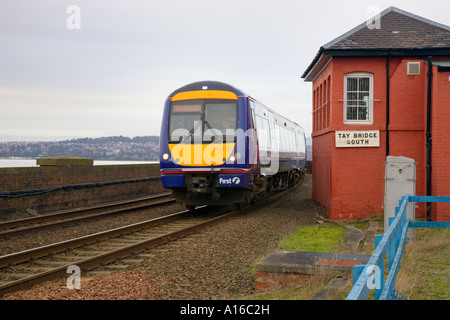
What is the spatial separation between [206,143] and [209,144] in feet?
0.29

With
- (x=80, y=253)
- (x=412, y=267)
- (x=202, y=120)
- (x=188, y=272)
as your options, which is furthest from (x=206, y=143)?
(x=412, y=267)

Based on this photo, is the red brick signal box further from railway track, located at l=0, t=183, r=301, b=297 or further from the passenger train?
railway track, located at l=0, t=183, r=301, b=297

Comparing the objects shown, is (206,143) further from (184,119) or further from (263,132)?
(263,132)

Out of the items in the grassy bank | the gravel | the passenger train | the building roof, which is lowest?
the gravel

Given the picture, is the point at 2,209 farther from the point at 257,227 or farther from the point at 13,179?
the point at 257,227

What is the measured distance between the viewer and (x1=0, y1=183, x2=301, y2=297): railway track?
7023mm

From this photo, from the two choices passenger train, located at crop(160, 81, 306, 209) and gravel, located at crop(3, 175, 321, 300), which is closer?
Answer: gravel, located at crop(3, 175, 321, 300)

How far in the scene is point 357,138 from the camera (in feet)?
46.5

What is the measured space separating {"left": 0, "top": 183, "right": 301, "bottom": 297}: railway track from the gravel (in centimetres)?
17

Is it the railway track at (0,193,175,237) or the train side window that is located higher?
the train side window

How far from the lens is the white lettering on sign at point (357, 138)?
14102mm

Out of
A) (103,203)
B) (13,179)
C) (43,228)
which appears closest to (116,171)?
(103,203)

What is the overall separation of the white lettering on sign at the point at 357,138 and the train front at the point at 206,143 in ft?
8.39

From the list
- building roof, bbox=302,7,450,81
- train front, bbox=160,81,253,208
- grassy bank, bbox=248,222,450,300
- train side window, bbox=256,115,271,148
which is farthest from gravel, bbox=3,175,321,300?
building roof, bbox=302,7,450,81
